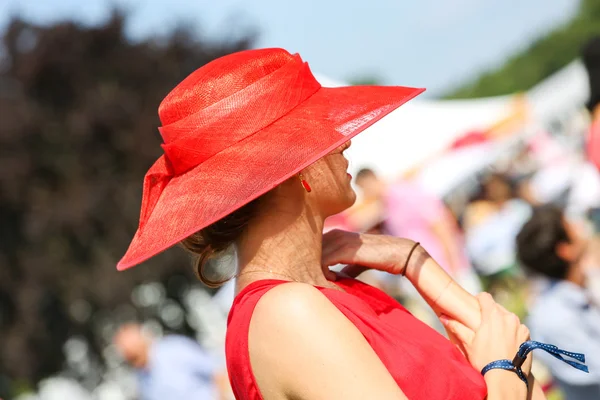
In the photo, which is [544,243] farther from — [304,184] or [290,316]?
[290,316]

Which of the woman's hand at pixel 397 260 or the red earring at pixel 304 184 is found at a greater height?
the red earring at pixel 304 184

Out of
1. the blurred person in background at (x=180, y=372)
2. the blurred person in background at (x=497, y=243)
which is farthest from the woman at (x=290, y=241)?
the blurred person in background at (x=497, y=243)

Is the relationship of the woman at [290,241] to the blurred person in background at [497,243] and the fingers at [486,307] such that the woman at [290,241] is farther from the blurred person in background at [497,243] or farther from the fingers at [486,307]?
the blurred person in background at [497,243]

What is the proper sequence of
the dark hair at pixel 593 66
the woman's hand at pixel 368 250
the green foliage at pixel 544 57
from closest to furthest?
the woman's hand at pixel 368 250 → the dark hair at pixel 593 66 → the green foliage at pixel 544 57

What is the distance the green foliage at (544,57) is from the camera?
47281 millimetres

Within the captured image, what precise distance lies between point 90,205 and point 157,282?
1.66 meters

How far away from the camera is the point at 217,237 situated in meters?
1.98

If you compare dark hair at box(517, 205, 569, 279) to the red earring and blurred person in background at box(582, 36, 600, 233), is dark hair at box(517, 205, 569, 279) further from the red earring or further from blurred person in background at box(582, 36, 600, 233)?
the red earring

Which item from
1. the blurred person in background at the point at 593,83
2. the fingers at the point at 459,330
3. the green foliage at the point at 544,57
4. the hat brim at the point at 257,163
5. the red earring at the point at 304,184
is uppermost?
the hat brim at the point at 257,163

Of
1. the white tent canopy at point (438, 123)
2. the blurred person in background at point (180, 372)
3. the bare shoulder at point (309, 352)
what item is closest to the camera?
the bare shoulder at point (309, 352)

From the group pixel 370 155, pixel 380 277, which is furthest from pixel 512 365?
pixel 370 155

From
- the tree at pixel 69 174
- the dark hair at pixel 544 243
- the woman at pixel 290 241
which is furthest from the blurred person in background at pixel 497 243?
the woman at pixel 290 241

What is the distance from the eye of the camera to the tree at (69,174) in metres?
13.8

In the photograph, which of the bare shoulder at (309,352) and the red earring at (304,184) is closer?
the bare shoulder at (309,352)
